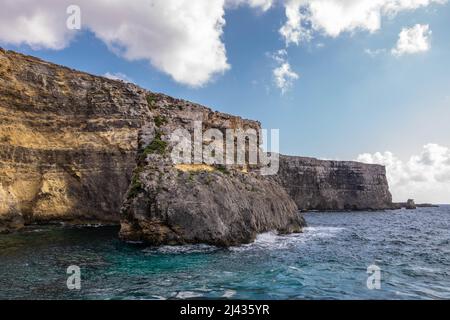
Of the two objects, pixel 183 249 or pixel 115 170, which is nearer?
pixel 183 249

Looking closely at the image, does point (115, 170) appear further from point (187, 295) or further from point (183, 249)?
point (187, 295)

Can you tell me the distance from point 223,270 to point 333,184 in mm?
107957

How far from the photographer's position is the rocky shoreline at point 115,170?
2584 cm

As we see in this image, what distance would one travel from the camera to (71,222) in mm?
44312

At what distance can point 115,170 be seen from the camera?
48219 millimetres

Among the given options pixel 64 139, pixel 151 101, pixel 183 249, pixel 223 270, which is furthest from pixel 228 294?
pixel 64 139

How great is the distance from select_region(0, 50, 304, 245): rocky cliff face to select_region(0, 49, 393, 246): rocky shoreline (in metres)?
0.11

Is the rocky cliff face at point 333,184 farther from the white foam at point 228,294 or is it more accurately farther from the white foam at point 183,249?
the white foam at point 228,294

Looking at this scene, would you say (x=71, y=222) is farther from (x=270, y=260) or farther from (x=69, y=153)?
(x=270, y=260)

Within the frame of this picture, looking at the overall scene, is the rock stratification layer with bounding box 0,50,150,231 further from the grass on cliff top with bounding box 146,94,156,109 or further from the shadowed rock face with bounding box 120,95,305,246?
the shadowed rock face with bounding box 120,95,305,246

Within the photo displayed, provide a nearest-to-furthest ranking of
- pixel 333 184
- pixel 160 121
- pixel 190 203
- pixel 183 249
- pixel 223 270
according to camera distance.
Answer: pixel 223 270 → pixel 183 249 → pixel 190 203 → pixel 160 121 → pixel 333 184

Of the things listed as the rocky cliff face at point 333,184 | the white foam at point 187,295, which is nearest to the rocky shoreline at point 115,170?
the white foam at point 187,295
